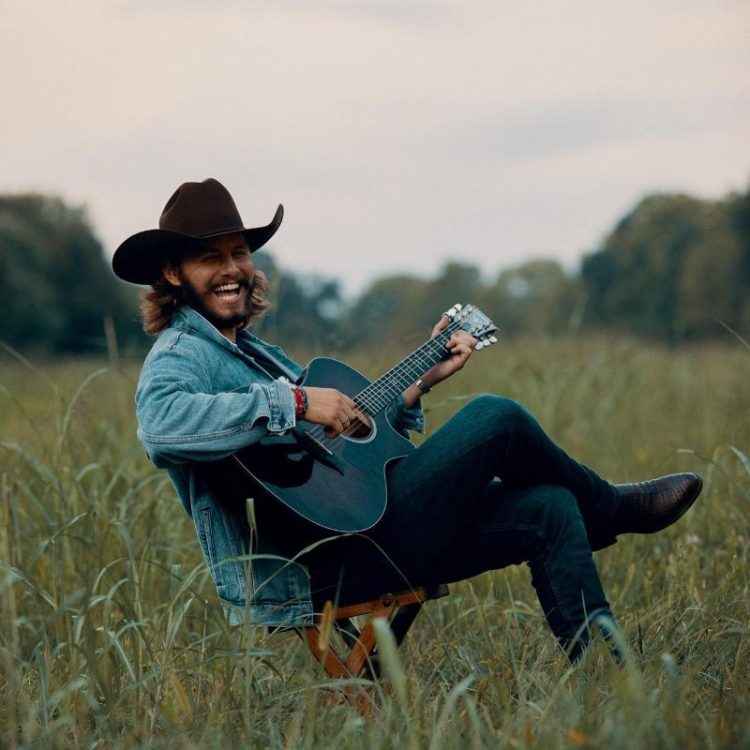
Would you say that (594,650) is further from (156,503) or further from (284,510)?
(156,503)

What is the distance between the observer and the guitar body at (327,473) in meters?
3.01

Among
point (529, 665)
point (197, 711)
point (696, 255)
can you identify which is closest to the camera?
point (197, 711)

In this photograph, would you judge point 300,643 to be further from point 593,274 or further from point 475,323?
point 593,274

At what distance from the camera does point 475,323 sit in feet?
11.4

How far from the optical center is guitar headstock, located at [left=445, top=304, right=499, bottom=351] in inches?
137

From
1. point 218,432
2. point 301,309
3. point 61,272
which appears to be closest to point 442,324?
point 218,432

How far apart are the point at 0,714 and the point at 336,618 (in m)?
0.81

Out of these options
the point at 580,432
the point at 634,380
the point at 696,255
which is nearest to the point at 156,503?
the point at 580,432

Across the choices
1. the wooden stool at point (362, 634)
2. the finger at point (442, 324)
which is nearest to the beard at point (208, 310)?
the finger at point (442, 324)

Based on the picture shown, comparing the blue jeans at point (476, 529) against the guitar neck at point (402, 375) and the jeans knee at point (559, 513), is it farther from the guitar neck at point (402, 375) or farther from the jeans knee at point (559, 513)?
the guitar neck at point (402, 375)

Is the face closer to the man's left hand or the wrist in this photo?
the wrist

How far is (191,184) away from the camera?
338 centimetres

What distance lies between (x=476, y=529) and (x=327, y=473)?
0.41 meters

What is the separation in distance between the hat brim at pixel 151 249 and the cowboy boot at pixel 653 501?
1207 millimetres
